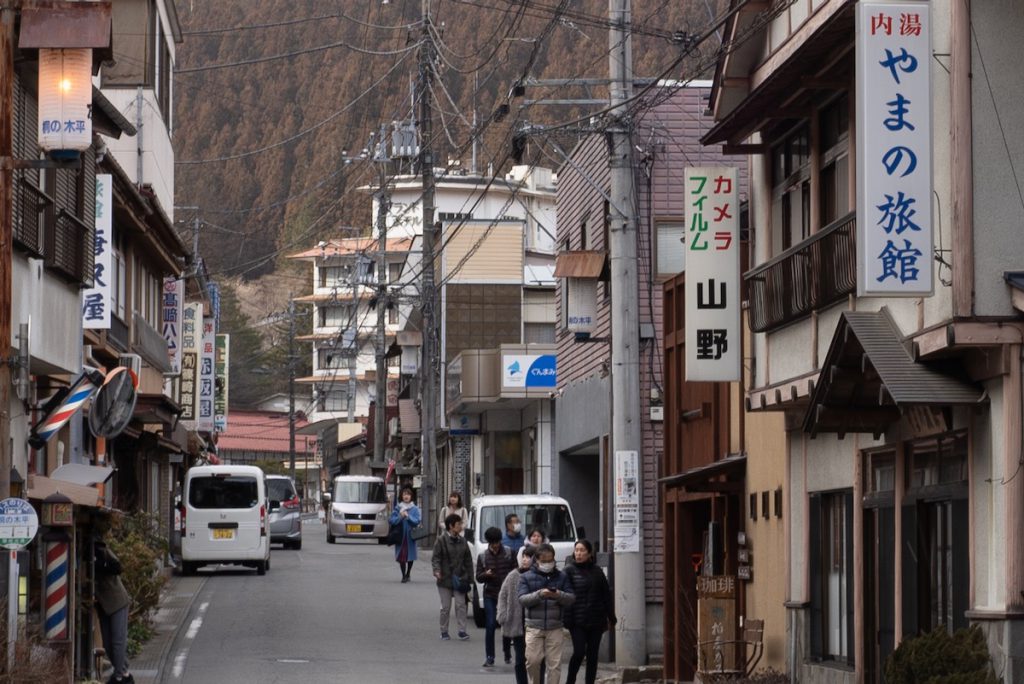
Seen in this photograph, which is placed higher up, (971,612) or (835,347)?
(835,347)

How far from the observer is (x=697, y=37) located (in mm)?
17484

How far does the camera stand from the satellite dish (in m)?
20.2

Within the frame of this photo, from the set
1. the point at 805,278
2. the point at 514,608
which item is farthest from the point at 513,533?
the point at 805,278

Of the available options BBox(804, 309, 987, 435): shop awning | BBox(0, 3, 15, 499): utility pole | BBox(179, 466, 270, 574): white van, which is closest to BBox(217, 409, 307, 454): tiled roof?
BBox(179, 466, 270, 574): white van

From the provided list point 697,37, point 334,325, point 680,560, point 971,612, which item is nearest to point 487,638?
point 680,560

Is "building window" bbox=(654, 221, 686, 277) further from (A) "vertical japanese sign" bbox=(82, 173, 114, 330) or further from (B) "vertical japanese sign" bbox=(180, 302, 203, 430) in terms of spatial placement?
(B) "vertical japanese sign" bbox=(180, 302, 203, 430)

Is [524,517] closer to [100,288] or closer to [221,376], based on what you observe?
[100,288]

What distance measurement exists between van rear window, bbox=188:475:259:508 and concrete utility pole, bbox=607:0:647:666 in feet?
58.1

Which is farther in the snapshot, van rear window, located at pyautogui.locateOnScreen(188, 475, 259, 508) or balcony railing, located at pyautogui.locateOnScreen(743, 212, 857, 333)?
van rear window, located at pyautogui.locateOnScreen(188, 475, 259, 508)

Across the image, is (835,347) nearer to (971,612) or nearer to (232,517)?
(971,612)

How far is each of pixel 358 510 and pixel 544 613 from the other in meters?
37.3

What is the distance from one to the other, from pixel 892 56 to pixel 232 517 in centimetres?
2673

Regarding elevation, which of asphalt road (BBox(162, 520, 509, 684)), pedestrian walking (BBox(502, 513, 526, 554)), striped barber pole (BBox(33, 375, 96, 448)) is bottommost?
asphalt road (BBox(162, 520, 509, 684))

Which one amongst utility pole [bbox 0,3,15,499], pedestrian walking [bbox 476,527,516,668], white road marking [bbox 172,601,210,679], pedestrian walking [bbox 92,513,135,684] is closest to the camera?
utility pole [bbox 0,3,15,499]
